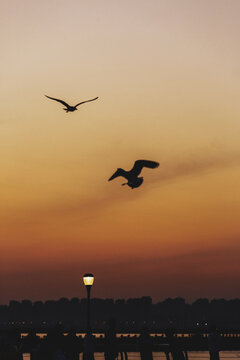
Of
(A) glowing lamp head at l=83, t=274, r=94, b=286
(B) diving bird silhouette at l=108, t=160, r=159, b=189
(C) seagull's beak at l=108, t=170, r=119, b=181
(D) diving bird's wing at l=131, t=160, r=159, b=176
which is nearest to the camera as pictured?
(B) diving bird silhouette at l=108, t=160, r=159, b=189

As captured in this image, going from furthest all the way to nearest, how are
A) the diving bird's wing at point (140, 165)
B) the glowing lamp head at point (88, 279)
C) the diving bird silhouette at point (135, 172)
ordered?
the glowing lamp head at point (88, 279) < the diving bird's wing at point (140, 165) < the diving bird silhouette at point (135, 172)

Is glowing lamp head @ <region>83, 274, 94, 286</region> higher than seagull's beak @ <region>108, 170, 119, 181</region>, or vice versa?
seagull's beak @ <region>108, 170, 119, 181</region>

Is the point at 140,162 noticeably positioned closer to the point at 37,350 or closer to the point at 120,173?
the point at 120,173

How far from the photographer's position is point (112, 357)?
17.9m

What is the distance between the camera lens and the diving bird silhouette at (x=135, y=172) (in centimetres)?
2161

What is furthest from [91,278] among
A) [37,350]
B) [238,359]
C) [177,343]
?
[238,359]

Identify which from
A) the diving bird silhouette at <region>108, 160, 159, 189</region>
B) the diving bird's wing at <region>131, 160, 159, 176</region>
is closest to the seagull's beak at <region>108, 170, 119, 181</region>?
the diving bird silhouette at <region>108, 160, 159, 189</region>

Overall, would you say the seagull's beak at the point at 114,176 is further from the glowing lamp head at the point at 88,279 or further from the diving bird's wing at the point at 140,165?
the glowing lamp head at the point at 88,279

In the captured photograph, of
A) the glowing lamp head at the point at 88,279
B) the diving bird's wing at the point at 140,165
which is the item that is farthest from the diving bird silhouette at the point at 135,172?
the glowing lamp head at the point at 88,279

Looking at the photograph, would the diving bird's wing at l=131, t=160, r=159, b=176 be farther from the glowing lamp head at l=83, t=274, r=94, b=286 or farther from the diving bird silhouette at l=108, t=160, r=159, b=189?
the glowing lamp head at l=83, t=274, r=94, b=286

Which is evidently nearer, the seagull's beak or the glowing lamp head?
the seagull's beak

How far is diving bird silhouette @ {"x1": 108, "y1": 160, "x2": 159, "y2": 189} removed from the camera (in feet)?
70.9

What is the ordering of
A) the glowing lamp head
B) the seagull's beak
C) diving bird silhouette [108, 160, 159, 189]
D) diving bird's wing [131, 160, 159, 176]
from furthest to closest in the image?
the glowing lamp head, the seagull's beak, diving bird's wing [131, 160, 159, 176], diving bird silhouette [108, 160, 159, 189]

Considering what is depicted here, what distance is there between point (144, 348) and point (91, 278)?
863 centimetres
